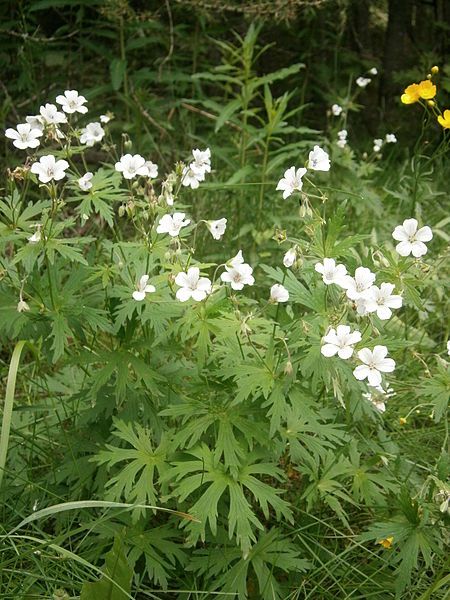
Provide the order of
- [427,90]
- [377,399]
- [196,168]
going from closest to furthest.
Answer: [196,168] → [377,399] → [427,90]

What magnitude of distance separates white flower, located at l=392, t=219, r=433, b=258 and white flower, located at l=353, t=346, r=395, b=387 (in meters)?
0.28

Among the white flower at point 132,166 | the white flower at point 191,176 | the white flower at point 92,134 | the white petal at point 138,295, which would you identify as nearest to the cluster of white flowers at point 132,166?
the white flower at point 132,166

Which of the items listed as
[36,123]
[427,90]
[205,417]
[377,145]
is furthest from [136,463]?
[377,145]

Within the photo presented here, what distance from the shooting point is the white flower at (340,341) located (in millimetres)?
1664

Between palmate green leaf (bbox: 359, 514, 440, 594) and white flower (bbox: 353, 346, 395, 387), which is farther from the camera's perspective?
palmate green leaf (bbox: 359, 514, 440, 594)

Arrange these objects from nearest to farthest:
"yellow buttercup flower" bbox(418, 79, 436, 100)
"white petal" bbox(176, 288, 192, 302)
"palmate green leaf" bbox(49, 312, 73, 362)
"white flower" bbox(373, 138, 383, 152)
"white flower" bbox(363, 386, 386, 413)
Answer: "white petal" bbox(176, 288, 192, 302) < "palmate green leaf" bbox(49, 312, 73, 362) < "white flower" bbox(363, 386, 386, 413) < "yellow buttercup flower" bbox(418, 79, 436, 100) < "white flower" bbox(373, 138, 383, 152)

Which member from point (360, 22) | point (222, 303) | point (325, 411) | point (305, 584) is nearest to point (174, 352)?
point (222, 303)

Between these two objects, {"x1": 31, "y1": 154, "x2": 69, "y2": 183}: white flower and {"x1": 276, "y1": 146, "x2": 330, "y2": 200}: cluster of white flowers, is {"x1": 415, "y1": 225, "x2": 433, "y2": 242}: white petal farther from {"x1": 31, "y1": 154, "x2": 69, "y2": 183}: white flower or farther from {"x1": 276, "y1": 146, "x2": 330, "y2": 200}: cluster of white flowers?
{"x1": 31, "y1": 154, "x2": 69, "y2": 183}: white flower

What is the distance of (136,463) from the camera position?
1.92 meters

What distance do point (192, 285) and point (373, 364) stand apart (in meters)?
0.42

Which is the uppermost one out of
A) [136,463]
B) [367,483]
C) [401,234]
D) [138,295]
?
[401,234]

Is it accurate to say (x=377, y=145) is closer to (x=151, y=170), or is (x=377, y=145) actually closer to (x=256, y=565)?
(x=151, y=170)

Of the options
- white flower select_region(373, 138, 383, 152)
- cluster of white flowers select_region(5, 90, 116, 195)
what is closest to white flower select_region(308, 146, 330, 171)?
cluster of white flowers select_region(5, 90, 116, 195)

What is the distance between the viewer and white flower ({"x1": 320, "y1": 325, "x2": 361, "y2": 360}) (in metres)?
1.66
